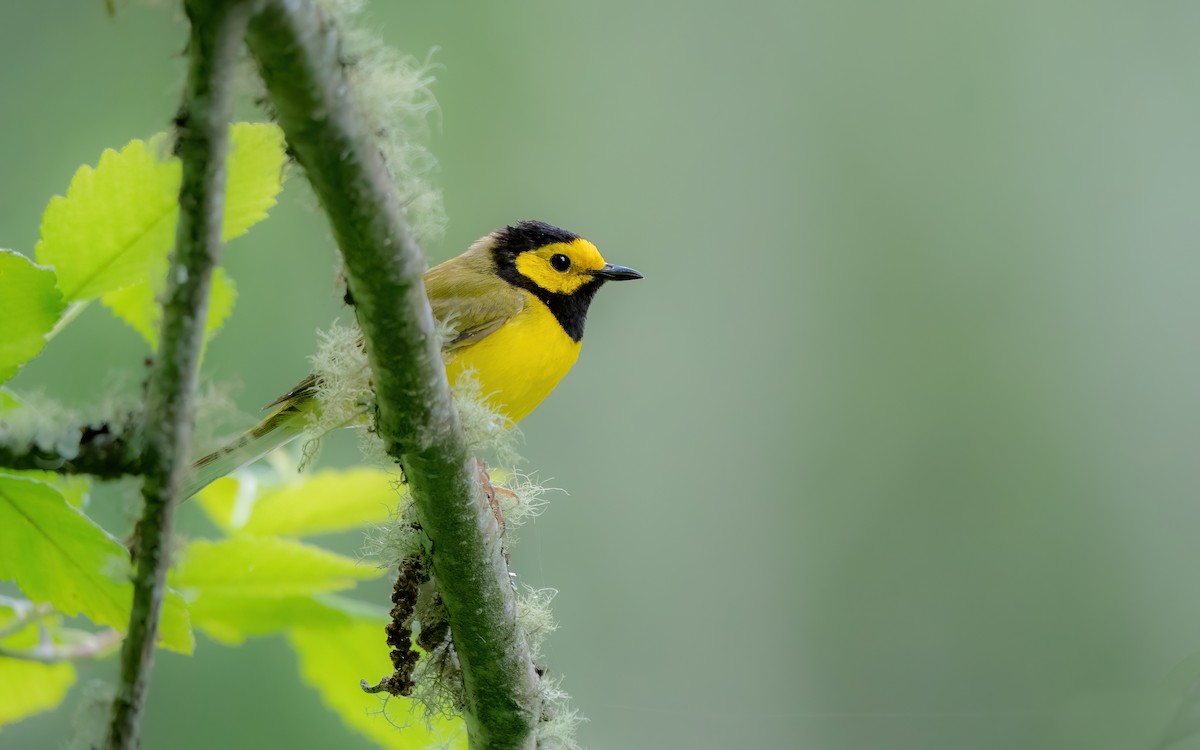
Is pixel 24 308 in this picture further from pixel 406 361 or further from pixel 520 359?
pixel 520 359

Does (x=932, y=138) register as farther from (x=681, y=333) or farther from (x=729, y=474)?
(x=729, y=474)

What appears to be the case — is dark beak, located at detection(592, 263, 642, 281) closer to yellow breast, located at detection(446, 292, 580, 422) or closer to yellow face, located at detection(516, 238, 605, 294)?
yellow face, located at detection(516, 238, 605, 294)

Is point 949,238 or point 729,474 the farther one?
point 949,238

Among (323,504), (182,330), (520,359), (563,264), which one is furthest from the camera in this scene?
(563,264)

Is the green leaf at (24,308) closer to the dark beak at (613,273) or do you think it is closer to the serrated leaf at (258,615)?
the serrated leaf at (258,615)

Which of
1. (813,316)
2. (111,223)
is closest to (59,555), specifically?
(111,223)

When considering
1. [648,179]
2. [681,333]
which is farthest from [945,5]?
[681,333]
